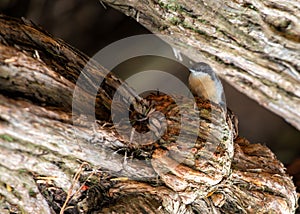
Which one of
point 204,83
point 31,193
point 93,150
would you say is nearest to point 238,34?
point 204,83

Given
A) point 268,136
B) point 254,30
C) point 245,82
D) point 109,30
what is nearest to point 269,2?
point 254,30

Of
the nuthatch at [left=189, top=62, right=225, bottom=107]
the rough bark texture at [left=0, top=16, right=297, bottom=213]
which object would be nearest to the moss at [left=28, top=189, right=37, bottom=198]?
the rough bark texture at [left=0, top=16, right=297, bottom=213]

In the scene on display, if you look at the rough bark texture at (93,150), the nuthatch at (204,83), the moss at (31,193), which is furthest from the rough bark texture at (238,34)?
the moss at (31,193)

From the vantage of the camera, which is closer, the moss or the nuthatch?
the moss

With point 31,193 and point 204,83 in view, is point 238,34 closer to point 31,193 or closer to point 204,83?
point 204,83

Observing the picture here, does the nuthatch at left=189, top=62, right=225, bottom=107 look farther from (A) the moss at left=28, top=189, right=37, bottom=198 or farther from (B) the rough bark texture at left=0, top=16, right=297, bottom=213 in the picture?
(A) the moss at left=28, top=189, right=37, bottom=198
